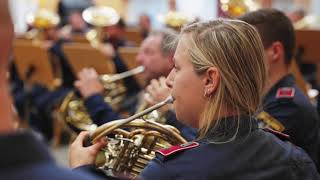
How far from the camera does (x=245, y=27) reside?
1.29m

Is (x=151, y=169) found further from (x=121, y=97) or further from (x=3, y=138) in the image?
(x=121, y=97)

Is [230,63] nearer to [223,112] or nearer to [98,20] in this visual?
[223,112]

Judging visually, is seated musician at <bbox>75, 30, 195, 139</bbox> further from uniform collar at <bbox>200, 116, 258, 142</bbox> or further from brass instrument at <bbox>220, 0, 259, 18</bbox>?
uniform collar at <bbox>200, 116, 258, 142</bbox>

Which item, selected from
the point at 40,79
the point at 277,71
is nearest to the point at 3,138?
the point at 277,71

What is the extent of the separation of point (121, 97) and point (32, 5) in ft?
Answer: 22.9

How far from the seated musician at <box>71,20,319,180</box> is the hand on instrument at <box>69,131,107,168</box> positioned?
0.21 m

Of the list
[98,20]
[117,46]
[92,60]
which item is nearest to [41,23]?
[98,20]

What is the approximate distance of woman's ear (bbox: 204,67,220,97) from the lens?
4.02 feet

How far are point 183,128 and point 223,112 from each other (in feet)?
2.21

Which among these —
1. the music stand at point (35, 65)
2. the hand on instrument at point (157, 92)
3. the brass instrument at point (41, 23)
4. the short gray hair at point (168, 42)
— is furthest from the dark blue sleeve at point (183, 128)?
the brass instrument at point (41, 23)

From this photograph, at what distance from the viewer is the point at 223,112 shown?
1235 millimetres

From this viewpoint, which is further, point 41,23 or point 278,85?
point 41,23

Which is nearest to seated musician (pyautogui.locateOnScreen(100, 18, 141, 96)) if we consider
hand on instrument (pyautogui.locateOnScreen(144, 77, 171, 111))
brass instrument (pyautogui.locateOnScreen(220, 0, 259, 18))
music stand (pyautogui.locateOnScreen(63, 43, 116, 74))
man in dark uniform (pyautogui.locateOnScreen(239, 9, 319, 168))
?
music stand (pyautogui.locateOnScreen(63, 43, 116, 74))

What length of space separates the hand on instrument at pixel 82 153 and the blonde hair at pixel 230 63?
0.96ft
